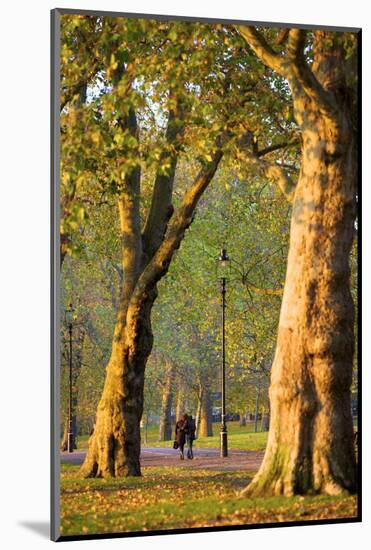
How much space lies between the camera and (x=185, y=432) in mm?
16266

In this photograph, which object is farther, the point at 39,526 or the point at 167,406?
the point at 167,406

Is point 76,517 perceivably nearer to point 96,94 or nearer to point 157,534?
point 157,534

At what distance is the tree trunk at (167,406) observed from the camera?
54.1 feet

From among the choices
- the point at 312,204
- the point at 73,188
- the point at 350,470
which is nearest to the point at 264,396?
the point at 350,470

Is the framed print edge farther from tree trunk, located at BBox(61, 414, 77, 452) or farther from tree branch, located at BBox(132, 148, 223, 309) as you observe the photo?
tree branch, located at BBox(132, 148, 223, 309)

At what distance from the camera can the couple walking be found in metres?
15.9

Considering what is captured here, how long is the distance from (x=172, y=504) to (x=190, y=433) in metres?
1.16

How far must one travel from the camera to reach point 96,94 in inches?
610

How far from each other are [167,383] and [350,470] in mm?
2713

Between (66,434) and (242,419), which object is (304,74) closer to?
(242,419)

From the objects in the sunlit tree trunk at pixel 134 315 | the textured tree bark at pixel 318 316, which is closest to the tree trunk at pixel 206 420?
the textured tree bark at pixel 318 316

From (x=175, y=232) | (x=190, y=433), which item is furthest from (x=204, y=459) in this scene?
(x=175, y=232)

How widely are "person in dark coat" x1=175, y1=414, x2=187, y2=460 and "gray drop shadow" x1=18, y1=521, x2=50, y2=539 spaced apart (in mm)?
1757

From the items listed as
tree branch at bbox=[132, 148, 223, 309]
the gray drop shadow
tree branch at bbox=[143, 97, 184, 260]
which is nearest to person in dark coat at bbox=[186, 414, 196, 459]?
tree branch at bbox=[132, 148, 223, 309]
